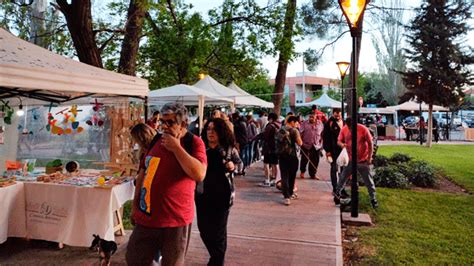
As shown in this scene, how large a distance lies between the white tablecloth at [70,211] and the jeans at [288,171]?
9.51 ft

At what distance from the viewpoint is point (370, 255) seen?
4234mm

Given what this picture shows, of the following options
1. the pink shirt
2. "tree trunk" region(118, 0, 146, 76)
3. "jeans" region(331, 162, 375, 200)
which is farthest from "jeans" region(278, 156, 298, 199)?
"tree trunk" region(118, 0, 146, 76)

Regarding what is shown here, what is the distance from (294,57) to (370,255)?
1065 cm

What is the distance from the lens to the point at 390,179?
8.38m

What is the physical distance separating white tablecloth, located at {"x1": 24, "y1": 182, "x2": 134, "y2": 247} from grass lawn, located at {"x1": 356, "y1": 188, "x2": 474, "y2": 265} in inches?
118

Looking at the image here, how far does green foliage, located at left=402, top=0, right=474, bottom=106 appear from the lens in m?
18.5

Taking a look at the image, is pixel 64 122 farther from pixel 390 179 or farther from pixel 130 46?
pixel 390 179

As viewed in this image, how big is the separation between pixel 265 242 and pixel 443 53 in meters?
18.6

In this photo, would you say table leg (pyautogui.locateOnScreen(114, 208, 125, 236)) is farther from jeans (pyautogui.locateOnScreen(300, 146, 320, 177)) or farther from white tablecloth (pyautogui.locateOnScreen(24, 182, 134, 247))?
jeans (pyautogui.locateOnScreen(300, 146, 320, 177))

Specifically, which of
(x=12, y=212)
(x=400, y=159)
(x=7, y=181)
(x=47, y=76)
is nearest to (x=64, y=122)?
(x=7, y=181)

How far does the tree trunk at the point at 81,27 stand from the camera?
20.9 ft

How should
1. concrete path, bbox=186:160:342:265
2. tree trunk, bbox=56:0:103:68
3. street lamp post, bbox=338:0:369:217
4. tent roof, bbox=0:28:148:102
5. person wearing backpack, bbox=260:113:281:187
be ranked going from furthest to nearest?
person wearing backpack, bbox=260:113:281:187 → tree trunk, bbox=56:0:103:68 → street lamp post, bbox=338:0:369:217 → concrete path, bbox=186:160:342:265 → tent roof, bbox=0:28:148:102

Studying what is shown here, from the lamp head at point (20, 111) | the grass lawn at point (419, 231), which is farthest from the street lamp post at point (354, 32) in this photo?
the lamp head at point (20, 111)

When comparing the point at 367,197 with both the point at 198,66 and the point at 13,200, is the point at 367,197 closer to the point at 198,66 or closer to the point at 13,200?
the point at 13,200
